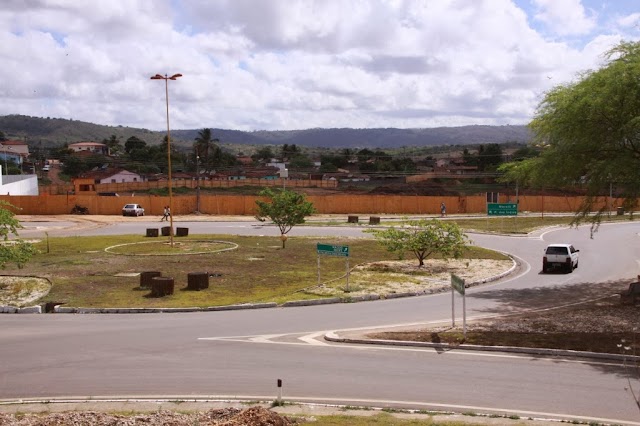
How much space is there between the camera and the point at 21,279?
30000 millimetres

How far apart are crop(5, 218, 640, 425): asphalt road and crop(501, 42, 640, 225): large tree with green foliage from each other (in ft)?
19.9

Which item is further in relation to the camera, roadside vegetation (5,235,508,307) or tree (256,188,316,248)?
tree (256,188,316,248)

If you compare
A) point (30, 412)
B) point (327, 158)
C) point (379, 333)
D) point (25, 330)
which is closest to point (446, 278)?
point (379, 333)

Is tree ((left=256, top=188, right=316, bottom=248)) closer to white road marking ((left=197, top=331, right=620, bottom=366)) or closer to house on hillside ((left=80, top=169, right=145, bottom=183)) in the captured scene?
white road marking ((left=197, top=331, right=620, bottom=366))

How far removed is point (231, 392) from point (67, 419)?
141 inches

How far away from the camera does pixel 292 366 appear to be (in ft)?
53.7

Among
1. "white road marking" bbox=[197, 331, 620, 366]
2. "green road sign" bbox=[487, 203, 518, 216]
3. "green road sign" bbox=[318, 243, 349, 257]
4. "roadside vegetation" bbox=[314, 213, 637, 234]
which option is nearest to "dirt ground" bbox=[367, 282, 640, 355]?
"white road marking" bbox=[197, 331, 620, 366]

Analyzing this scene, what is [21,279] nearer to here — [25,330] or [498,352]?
[25,330]

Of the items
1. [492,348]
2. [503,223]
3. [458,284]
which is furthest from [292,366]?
[503,223]

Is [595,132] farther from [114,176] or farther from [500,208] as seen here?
[114,176]

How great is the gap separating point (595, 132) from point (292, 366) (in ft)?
53.9

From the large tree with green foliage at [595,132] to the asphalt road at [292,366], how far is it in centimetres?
607

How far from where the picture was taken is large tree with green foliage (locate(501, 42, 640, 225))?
24.9 meters

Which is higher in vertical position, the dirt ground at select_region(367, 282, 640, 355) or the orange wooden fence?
the orange wooden fence
